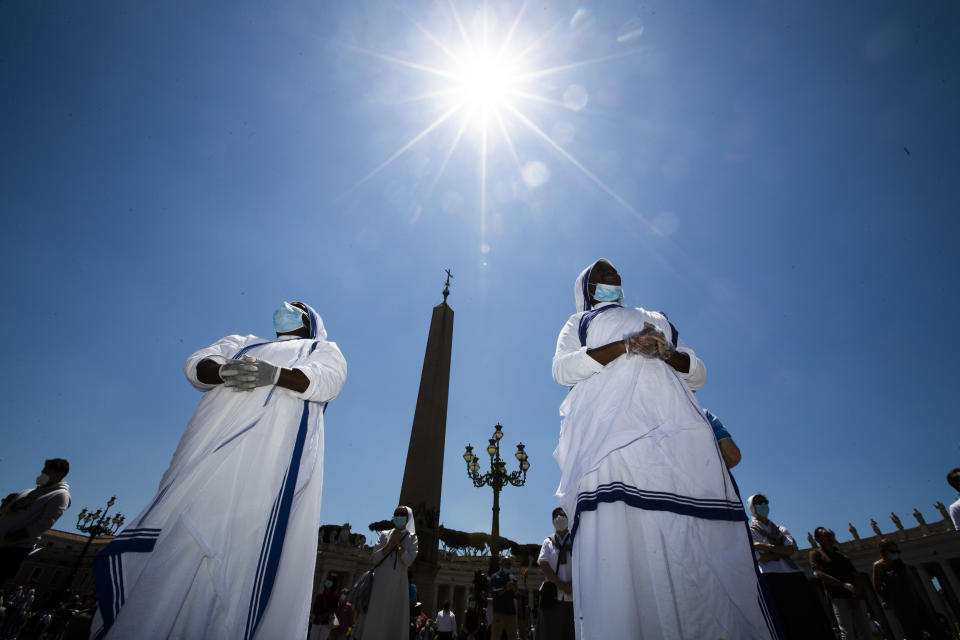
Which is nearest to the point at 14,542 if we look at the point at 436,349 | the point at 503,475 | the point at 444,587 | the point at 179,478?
the point at 179,478

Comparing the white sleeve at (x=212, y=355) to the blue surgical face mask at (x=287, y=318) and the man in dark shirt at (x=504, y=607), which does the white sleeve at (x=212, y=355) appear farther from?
the man in dark shirt at (x=504, y=607)

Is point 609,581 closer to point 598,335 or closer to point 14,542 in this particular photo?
point 598,335

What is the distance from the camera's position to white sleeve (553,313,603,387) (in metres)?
2.20

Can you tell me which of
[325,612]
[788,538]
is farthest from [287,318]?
[325,612]

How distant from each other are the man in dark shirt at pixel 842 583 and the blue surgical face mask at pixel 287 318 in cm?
572

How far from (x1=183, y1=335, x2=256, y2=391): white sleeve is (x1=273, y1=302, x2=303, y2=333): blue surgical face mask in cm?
25

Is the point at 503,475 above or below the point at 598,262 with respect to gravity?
above

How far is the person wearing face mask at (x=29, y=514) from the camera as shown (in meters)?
3.93

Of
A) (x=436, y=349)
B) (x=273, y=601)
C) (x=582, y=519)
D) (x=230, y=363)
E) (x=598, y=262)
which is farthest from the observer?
(x=436, y=349)

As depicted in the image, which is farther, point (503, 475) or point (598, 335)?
point (503, 475)

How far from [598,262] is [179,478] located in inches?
100

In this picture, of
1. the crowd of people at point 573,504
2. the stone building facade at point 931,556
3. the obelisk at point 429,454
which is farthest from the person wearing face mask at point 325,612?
the stone building facade at point 931,556

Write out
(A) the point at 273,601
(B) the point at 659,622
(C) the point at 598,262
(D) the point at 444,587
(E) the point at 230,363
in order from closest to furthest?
(B) the point at 659,622 < (A) the point at 273,601 < (E) the point at 230,363 < (C) the point at 598,262 < (D) the point at 444,587

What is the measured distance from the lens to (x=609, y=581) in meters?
1.54
